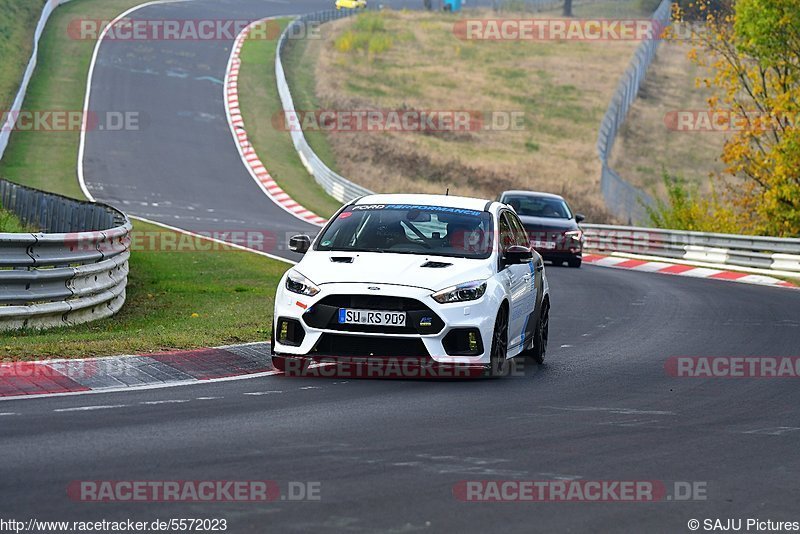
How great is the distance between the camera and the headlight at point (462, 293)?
37.2 feet

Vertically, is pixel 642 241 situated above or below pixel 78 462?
below

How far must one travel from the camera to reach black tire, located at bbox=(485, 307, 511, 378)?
11.7m

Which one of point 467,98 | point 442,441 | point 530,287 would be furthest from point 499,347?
point 467,98

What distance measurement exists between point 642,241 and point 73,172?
17.6m

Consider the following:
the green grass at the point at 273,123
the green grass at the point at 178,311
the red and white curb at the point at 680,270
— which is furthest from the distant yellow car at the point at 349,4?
the green grass at the point at 178,311

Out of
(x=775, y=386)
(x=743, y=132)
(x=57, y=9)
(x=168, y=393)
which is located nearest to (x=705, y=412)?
(x=775, y=386)

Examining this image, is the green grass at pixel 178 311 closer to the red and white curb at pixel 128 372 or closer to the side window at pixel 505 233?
the red and white curb at pixel 128 372

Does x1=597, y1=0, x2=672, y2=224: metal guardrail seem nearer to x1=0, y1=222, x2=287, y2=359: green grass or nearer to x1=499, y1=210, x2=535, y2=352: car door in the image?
x1=0, y1=222, x2=287, y2=359: green grass

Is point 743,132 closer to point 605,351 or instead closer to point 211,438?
point 605,351

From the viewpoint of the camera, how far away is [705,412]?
416 inches

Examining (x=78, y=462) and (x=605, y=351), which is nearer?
(x=78, y=462)

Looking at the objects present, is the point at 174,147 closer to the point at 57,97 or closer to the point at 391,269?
Result: the point at 57,97

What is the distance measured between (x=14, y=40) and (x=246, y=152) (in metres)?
15.9

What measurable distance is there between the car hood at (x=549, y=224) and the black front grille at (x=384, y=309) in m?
18.1
